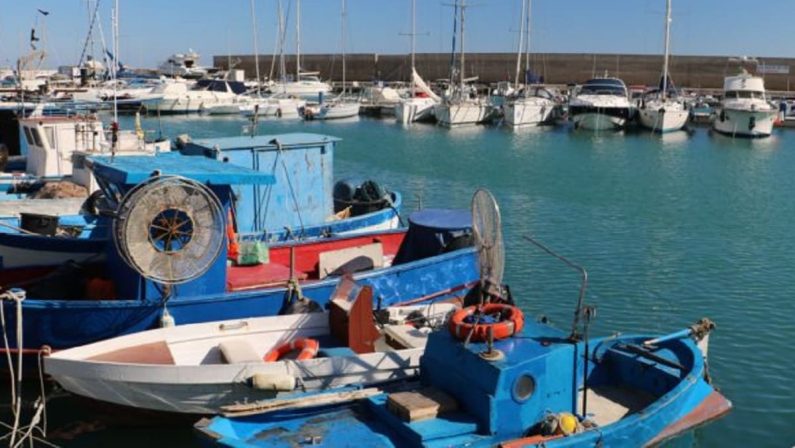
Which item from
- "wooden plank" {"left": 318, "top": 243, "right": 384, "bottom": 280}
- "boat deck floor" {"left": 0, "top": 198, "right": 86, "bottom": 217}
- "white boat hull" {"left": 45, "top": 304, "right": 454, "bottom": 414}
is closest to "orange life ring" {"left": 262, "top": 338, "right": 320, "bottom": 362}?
"white boat hull" {"left": 45, "top": 304, "right": 454, "bottom": 414}

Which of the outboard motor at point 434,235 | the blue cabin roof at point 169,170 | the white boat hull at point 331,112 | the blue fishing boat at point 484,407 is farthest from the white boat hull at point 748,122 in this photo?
the blue cabin roof at point 169,170

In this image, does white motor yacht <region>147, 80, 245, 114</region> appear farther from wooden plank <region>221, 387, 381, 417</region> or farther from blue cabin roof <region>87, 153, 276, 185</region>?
wooden plank <region>221, 387, 381, 417</region>

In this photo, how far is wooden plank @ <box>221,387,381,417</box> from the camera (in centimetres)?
835

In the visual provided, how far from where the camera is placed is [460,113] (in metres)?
64.3

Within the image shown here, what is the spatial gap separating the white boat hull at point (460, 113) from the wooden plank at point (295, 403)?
56.0 meters

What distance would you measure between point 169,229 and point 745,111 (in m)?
54.5

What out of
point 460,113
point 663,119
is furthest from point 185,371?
point 460,113

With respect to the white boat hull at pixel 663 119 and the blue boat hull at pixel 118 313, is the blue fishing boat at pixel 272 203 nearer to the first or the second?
the blue boat hull at pixel 118 313

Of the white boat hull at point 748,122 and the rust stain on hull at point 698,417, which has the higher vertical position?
the white boat hull at point 748,122

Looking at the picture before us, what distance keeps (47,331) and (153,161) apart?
8.88ft

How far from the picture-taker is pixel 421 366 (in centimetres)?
902

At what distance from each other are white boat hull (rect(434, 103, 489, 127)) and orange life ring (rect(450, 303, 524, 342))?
55739 mm

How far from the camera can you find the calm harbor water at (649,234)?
41.9ft

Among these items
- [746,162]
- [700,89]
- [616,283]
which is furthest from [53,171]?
[700,89]
